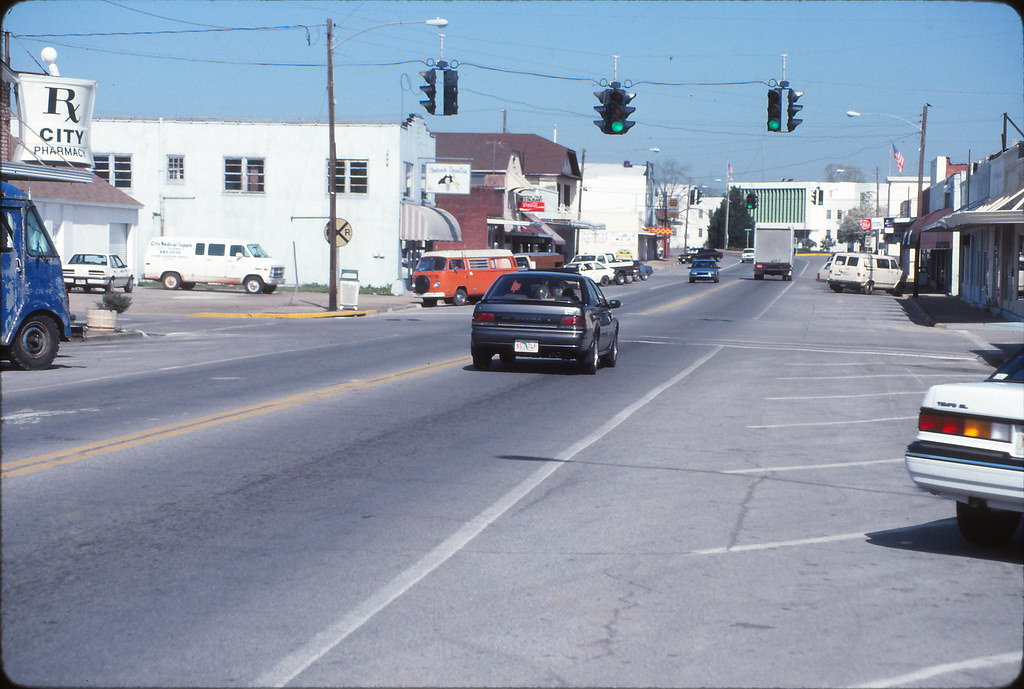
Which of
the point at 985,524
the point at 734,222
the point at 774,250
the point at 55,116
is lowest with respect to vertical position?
the point at 985,524

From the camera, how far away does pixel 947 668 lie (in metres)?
5.46

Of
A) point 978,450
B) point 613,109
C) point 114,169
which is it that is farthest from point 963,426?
point 114,169

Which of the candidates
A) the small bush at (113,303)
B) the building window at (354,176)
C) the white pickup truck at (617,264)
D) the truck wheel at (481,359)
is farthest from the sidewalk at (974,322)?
the building window at (354,176)

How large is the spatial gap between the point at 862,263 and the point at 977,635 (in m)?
61.9

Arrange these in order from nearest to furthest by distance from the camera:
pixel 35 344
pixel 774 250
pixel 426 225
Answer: pixel 35 344
pixel 426 225
pixel 774 250

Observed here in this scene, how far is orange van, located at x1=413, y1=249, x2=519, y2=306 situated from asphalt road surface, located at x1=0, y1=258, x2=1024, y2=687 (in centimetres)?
3064

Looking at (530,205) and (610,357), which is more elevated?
(530,205)

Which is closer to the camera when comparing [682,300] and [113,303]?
[113,303]

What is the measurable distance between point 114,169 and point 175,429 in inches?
1898

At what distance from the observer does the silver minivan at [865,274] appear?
2564 inches

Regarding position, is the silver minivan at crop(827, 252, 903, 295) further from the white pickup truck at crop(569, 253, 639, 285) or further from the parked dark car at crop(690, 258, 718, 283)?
the white pickup truck at crop(569, 253, 639, 285)

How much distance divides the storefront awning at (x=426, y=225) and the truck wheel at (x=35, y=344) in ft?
120

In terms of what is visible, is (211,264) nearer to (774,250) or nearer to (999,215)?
(999,215)

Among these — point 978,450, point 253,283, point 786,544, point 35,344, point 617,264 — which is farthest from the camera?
point 617,264
